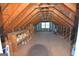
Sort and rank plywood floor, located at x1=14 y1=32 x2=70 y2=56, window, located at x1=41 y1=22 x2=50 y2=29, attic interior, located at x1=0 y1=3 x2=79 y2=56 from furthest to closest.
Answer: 1. plywood floor, located at x1=14 y1=32 x2=70 y2=56
2. window, located at x1=41 y1=22 x2=50 y2=29
3. attic interior, located at x1=0 y1=3 x2=79 y2=56

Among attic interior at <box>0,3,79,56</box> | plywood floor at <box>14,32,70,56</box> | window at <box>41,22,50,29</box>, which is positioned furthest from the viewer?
plywood floor at <box>14,32,70,56</box>

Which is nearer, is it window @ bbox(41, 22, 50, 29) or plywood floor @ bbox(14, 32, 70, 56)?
window @ bbox(41, 22, 50, 29)

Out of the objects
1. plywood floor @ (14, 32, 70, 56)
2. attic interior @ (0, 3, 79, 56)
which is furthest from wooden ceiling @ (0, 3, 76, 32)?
plywood floor @ (14, 32, 70, 56)

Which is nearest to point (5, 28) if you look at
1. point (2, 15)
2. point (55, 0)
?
point (2, 15)

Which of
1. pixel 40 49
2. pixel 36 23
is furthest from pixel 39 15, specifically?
pixel 40 49

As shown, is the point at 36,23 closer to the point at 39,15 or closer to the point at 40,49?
the point at 39,15

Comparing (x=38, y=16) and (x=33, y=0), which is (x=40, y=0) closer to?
(x=33, y=0)

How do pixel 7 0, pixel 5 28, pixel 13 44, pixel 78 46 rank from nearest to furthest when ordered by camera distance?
pixel 7 0
pixel 78 46
pixel 5 28
pixel 13 44

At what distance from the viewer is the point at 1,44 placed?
825 mm

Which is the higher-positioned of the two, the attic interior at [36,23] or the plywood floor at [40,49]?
the attic interior at [36,23]

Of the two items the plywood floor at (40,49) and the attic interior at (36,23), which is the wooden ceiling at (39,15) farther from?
the plywood floor at (40,49)

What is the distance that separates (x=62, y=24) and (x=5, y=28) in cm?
40

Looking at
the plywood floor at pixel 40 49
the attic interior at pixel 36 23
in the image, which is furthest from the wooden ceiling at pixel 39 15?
the plywood floor at pixel 40 49

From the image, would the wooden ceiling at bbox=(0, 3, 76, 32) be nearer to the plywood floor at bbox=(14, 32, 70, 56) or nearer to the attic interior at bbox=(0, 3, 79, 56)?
the attic interior at bbox=(0, 3, 79, 56)
